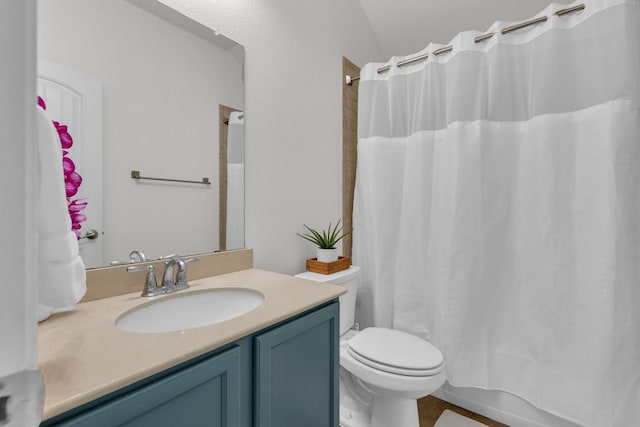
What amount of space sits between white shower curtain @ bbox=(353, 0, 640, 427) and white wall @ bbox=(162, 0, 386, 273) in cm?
32

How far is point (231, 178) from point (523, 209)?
1364mm

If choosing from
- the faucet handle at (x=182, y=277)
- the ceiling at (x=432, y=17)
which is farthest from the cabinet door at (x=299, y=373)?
the ceiling at (x=432, y=17)

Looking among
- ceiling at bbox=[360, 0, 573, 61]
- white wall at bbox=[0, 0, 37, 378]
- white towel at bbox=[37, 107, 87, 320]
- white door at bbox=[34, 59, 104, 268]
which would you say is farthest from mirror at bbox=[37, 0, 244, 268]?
ceiling at bbox=[360, 0, 573, 61]

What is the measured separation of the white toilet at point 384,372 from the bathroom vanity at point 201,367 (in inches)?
11.8

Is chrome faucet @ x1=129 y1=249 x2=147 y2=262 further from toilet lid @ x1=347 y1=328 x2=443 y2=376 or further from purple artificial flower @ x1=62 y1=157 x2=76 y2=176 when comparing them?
toilet lid @ x1=347 y1=328 x2=443 y2=376

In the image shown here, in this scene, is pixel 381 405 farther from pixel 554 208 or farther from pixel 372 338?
pixel 554 208

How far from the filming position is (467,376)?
1.51 meters

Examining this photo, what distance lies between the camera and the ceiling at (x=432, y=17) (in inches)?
71.9

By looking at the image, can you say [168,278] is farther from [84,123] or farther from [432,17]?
[432,17]

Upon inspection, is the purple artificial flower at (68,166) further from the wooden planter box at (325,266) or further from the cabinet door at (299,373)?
the wooden planter box at (325,266)

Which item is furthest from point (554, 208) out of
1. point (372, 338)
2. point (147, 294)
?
point (147, 294)

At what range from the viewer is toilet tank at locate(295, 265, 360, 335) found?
1498 millimetres

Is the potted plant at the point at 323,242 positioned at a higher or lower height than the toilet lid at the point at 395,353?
higher

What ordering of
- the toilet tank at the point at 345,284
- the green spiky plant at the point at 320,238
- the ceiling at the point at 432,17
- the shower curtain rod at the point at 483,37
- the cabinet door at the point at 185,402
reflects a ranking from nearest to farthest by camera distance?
the cabinet door at the point at 185,402
the shower curtain rod at the point at 483,37
the toilet tank at the point at 345,284
the green spiky plant at the point at 320,238
the ceiling at the point at 432,17
